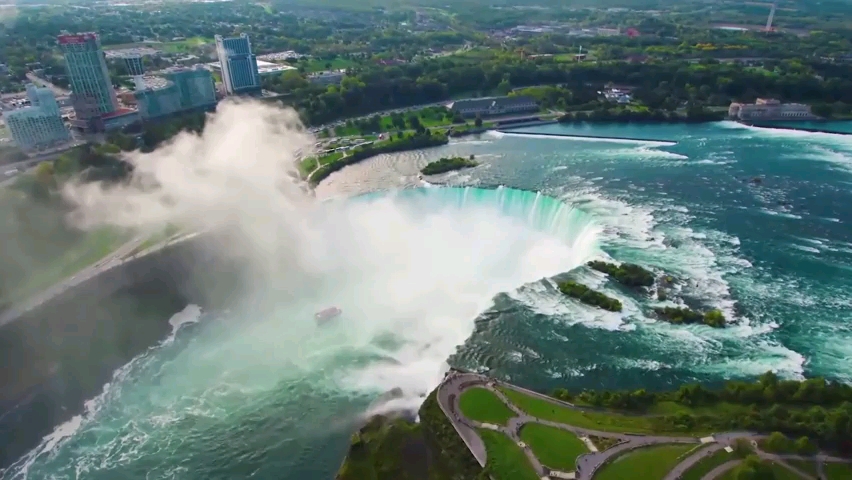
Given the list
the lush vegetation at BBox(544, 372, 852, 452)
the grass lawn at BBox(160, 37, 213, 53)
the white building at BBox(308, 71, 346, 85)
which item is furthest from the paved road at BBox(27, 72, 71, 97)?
the lush vegetation at BBox(544, 372, 852, 452)

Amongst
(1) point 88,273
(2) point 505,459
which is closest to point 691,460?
(2) point 505,459

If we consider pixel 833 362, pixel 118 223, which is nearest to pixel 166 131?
pixel 118 223

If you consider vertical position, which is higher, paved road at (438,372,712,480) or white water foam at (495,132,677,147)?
white water foam at (495,132,677,147)

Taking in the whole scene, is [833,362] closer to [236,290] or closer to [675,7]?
[236,290]

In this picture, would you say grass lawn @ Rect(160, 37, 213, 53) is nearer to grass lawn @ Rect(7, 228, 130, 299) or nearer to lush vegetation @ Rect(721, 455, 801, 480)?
grass lawn @ Rect(7, 228, 130, 299)

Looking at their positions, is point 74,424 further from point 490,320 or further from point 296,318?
point 490,320
